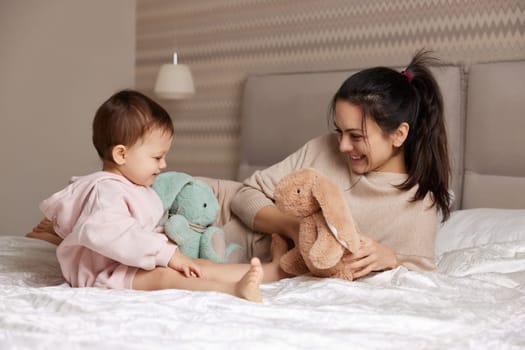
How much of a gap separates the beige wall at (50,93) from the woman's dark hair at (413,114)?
247cm

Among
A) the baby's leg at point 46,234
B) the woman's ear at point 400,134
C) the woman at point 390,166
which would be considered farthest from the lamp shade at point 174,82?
the woman's ear at point 400,134

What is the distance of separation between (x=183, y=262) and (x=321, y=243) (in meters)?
0.32

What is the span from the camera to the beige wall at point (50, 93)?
13.0 feet

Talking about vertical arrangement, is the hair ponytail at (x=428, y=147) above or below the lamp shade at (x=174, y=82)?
below

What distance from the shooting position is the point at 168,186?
1824 millimetres

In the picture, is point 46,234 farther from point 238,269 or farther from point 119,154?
point 238,269

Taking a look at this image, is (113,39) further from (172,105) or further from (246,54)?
(246,54)

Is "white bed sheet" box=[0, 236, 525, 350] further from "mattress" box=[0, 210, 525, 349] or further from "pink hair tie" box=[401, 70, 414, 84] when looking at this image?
"pink hair tie" box=[401, 70, 414, 84]

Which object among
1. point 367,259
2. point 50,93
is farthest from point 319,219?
point 50,93

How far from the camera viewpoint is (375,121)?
5.92 ft

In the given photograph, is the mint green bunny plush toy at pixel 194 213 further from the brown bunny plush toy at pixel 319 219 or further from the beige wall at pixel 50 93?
the beige wall at pixel 50 93

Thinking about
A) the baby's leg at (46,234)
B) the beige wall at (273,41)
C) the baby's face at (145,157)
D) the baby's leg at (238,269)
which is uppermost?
the beige wall at (273,41)

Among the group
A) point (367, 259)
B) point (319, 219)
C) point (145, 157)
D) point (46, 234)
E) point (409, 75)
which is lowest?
point (46, 234)

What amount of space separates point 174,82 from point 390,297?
87.3 inches
